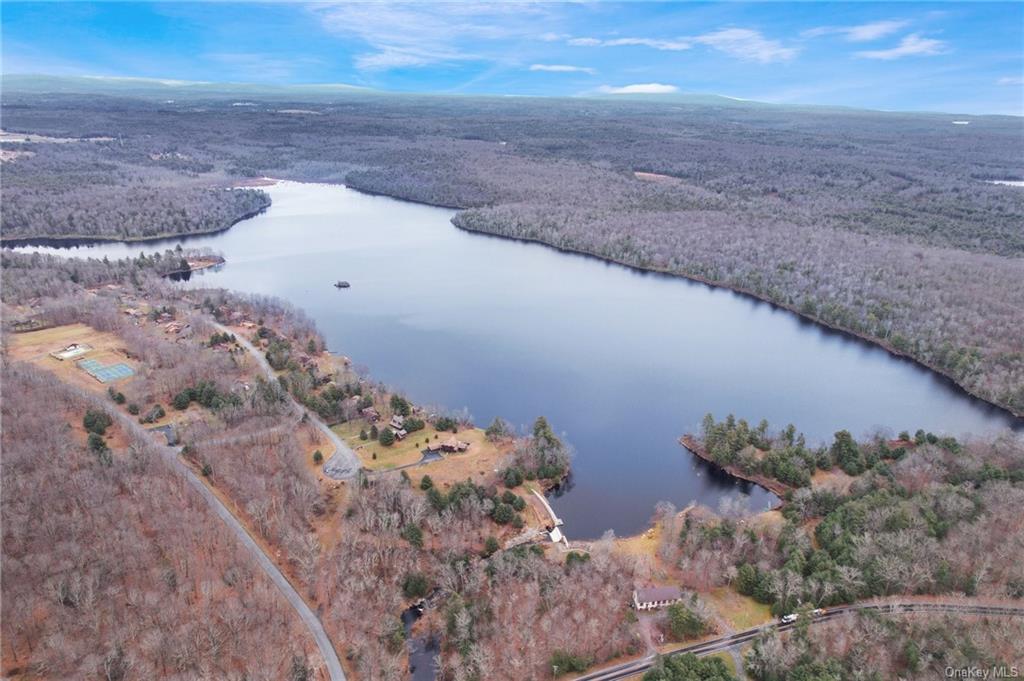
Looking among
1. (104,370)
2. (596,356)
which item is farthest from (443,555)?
(104,370)

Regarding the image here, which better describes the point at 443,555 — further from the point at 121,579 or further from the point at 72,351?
the point at 72,351

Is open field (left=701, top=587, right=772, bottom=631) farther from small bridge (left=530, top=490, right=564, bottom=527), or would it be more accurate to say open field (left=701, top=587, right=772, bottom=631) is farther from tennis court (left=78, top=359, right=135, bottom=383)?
tennis court (left=78, top=359, right=135, bottom=383)

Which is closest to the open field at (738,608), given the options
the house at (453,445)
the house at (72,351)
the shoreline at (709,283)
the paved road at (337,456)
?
the house at (453,445)

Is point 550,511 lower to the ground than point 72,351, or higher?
lower

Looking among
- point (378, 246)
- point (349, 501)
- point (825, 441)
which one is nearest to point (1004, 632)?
point (825, 441)

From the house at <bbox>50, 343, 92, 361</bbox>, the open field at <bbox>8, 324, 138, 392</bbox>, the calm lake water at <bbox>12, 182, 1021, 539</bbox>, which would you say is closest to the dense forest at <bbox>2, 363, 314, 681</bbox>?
the open field at <bbox>8, 324, 138, 392</bbox>
